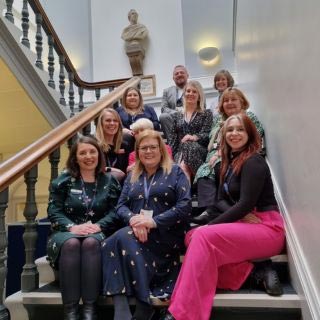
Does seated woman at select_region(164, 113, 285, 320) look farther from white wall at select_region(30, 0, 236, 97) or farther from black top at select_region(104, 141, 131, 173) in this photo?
white wall at select_region(30, 0, 236, 97)

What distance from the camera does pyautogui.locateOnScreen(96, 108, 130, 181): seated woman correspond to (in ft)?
8.16

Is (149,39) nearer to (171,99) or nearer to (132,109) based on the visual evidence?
(171,99)

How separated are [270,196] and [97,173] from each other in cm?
93

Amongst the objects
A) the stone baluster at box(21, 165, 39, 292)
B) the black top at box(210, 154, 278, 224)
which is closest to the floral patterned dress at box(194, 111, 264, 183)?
the black top at box(210, 154, 278, 224)

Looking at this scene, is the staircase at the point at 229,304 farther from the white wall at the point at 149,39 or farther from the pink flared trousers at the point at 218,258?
the white wall at the point at 149,39

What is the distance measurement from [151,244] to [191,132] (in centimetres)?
126

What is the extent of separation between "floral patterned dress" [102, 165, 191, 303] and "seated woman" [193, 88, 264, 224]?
23 cm

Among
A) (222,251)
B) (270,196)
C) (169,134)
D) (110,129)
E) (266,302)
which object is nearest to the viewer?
(266,302)

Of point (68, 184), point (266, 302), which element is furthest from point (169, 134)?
point (266, 302)

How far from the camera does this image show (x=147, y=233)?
1630mm

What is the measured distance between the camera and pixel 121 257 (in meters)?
1.57

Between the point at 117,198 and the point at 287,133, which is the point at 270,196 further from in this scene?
the point at 117,198

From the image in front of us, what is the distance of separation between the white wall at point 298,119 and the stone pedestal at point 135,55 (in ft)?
12.9

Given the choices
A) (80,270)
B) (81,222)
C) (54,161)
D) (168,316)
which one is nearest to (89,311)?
(80,270)
